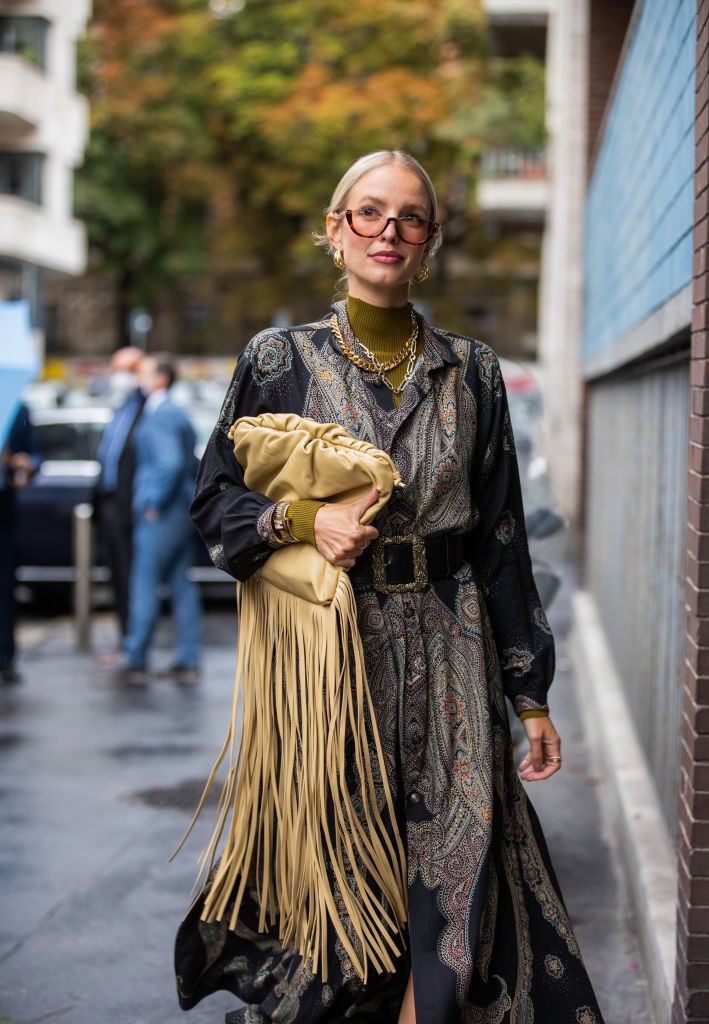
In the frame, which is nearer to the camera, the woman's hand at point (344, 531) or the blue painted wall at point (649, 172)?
the woman's hand at point (344, 531)

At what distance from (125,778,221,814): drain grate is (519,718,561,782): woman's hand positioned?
316 centimetres

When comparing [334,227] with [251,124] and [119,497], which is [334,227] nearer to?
[119,497]

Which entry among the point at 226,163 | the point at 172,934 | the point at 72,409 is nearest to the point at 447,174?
the point at 226,163

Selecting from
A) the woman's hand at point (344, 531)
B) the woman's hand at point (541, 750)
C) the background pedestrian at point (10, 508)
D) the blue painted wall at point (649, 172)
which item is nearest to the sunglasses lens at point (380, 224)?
the woman's hand at point (344, 531)

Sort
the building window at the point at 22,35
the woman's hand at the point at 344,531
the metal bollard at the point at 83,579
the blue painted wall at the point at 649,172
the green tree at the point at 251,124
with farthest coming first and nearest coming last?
the green tree at the point at 251,124 < the building window at the point at 22,35 < the metal bollard at the point at 83,579 < the blue painted wall at the point at 649,172 < the woman's hand at the point at 344,531

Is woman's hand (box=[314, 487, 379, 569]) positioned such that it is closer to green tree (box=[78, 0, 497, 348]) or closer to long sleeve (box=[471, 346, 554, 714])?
long sleeve (box=[471, 346, 554, 714])

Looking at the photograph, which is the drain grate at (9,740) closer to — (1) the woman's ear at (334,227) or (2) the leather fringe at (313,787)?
(2) the leather fringe at (313,787)

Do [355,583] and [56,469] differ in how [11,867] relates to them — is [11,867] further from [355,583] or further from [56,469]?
[56,469]

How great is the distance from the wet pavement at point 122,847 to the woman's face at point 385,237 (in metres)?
2.15

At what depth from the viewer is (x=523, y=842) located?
135 inches

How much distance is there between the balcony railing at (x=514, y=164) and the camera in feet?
101

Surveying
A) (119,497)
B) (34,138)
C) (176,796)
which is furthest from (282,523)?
(34,138)

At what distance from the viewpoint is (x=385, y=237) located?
3.31 meters

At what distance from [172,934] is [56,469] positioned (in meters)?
8.09
